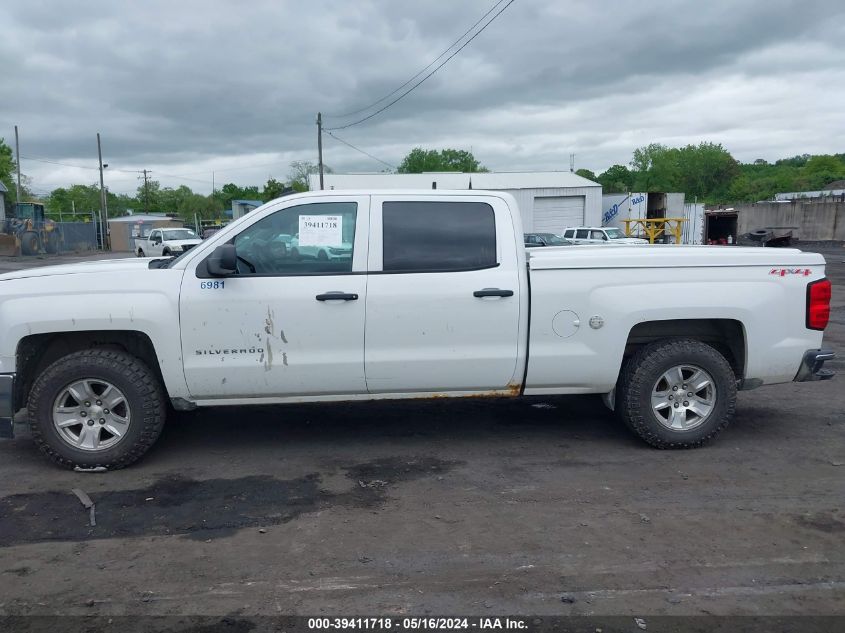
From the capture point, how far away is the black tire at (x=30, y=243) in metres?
40.3

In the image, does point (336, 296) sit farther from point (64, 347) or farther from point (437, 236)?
point (64, 347)

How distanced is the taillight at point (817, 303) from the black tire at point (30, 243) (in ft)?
140

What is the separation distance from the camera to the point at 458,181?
45344mm

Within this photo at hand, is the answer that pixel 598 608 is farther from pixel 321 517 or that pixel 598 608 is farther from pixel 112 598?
pixel 112 598

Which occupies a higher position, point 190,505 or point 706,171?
point 706,171

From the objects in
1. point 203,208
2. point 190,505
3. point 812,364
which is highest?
point 203,208

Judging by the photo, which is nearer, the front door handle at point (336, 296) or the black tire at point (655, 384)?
the front door handle at point (336, 296)

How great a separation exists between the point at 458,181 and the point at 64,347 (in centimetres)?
4110

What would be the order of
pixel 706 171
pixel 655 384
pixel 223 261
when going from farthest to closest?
1. pixel 706 171
2. pixel 655 384
3. pixel 223 261

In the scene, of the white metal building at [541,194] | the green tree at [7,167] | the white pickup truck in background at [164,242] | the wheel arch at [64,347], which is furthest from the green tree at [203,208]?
the wheel arch at [64,347]

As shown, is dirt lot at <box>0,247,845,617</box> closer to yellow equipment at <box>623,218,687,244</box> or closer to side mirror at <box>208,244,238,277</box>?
side mirror at <box>208,244,238,277</box>

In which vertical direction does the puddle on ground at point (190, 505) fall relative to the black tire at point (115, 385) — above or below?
below

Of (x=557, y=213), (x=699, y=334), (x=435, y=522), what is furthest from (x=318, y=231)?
(x=557, y=213)

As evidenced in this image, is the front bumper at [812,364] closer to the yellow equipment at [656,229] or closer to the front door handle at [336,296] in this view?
the front door handle at [336,296]
